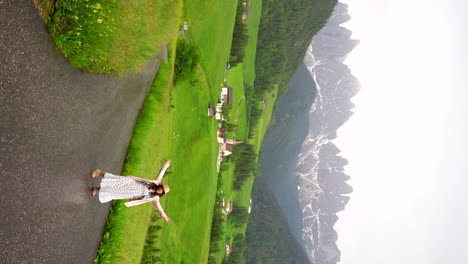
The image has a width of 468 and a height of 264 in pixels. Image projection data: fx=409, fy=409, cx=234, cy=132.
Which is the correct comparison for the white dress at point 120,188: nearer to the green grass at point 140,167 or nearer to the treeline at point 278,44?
the green grass at point 140,167

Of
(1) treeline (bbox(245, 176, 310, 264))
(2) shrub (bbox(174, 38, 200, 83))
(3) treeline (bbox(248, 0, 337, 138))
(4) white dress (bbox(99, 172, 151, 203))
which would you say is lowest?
(1) treeline (bbox(245, 176, 310, 264))

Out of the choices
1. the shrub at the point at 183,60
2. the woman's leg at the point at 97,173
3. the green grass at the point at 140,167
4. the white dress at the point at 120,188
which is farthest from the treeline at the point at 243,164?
the white dress at the point at 120,188

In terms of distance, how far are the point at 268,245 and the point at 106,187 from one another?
11833 cm

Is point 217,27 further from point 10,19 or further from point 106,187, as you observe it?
point 10,19

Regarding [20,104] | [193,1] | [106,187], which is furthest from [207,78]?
[20,104]

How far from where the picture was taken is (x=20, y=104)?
35.5 feet

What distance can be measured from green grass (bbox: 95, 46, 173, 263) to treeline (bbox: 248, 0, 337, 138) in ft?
238

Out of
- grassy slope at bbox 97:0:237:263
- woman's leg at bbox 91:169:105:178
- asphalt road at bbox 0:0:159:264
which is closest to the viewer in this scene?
asphalt road at bbox 0:0:159:264

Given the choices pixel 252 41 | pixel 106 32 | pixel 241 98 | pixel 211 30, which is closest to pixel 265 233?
pixel 241 98

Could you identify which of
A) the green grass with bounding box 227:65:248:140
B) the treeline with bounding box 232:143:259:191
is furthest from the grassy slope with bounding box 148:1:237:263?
the treeline with bounding box 232:143:259:191

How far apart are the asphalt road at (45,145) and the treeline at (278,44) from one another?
269ft

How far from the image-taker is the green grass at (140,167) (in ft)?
58.9

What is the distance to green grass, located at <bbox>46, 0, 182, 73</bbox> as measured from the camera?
42.8 feet

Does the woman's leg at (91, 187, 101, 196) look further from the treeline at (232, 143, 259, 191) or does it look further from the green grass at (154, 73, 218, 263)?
the treeline at (232, 143, 259, 191)
